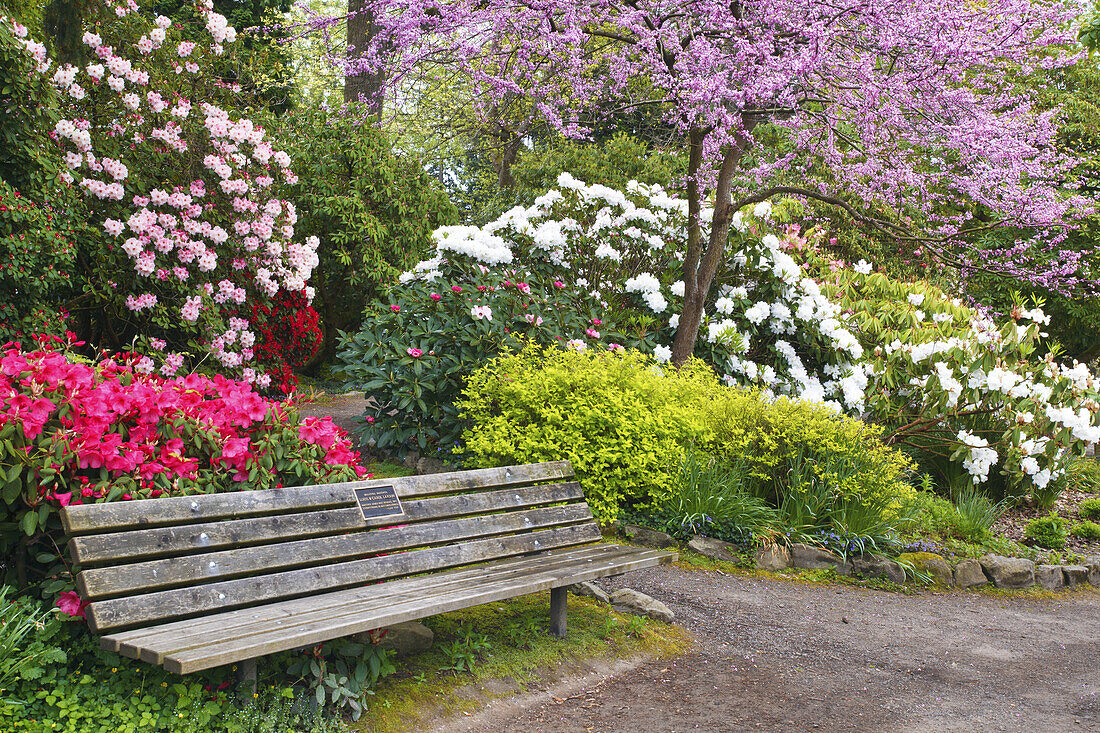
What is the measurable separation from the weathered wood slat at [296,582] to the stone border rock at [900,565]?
5.65ft

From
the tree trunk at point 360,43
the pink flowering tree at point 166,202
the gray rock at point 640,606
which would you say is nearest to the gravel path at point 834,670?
the gray rock at point 640,606

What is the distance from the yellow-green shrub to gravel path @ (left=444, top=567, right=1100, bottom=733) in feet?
2.41

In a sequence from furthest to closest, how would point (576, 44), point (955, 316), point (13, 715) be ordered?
1. point (955, 316)
2. point (576, 44)
3. point (13, 715)

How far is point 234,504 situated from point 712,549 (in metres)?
3.64

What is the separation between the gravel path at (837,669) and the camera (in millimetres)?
3516

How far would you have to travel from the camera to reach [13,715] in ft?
8.36

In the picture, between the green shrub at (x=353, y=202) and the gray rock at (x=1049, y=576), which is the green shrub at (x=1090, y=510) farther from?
the green shrub at (x=353, y=202)

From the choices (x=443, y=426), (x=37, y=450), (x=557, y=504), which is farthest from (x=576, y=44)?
(x=37, y=450)

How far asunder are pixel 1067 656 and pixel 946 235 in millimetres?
4381

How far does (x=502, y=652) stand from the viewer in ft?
12.5

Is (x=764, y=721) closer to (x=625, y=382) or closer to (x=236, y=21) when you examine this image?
(x=625, y=382)

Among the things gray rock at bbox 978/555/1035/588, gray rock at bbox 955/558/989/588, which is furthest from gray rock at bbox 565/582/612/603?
gray rock at bbox 978/555/1035/588

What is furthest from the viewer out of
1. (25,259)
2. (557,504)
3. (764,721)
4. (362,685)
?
(25,259)

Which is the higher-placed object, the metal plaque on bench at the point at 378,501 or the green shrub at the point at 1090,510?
the metal plaque on bench at the point at 378,501
